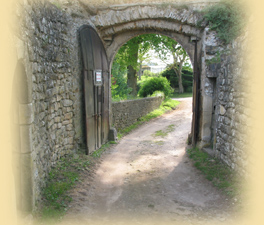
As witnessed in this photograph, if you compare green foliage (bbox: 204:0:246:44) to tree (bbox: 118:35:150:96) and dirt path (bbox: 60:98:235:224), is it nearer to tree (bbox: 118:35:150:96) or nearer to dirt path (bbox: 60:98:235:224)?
dirt path (bbox: 60:98:235:224)

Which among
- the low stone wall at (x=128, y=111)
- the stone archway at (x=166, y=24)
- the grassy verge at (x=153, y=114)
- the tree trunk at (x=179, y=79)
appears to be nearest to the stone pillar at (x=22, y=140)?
the stone archway at (x=166, y=24)

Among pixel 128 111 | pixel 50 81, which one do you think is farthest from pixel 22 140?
pixel 128 111

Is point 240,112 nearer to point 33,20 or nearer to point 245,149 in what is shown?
point 245,149

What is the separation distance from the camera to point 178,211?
4195 mm

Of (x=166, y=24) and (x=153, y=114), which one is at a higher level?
(x=166, y=24)

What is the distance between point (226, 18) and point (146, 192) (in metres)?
4.86

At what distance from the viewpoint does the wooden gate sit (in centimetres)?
705

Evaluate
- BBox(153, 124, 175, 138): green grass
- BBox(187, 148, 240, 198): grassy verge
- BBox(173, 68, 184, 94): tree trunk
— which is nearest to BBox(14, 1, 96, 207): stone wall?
BBox(187, 148, 240, 198): grassy verge

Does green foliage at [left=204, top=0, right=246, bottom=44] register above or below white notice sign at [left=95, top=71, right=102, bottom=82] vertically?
above

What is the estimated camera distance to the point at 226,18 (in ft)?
22.2

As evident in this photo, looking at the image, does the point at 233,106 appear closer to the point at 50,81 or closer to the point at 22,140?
the point at 50,81

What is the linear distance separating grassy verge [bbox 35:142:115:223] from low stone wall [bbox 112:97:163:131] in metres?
3.66

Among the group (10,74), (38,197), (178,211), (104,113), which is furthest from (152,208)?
(104,113)

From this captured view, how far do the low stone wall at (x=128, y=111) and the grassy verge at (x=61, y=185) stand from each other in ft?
12.0
